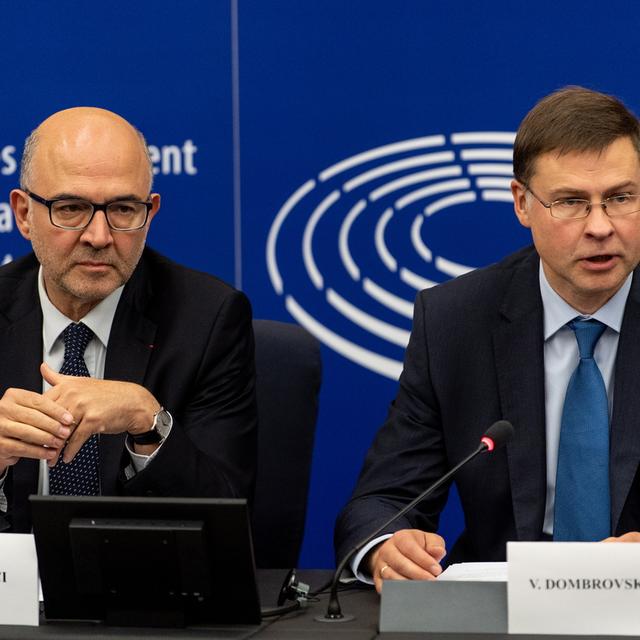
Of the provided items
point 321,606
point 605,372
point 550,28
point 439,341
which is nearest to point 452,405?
point 439,341

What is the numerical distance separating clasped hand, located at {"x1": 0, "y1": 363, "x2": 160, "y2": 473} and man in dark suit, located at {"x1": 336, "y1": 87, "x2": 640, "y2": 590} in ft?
1.73

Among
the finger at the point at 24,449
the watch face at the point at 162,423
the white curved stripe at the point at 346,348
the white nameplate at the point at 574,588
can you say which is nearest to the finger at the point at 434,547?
the white nameplate at the point at 574,588

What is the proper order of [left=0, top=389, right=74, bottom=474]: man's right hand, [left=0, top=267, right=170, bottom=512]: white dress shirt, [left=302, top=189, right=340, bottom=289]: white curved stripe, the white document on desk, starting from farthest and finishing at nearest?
[left=302, top=189, right=340, bottom=289]: white curved stripe < [left=0, top=267, right=170, bottom=512]: white dress shirt < [left=0, top=389, right=74, bottom=474]: man's right hand < the white document on desk

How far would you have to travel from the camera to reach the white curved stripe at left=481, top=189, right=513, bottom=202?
3.61 meters

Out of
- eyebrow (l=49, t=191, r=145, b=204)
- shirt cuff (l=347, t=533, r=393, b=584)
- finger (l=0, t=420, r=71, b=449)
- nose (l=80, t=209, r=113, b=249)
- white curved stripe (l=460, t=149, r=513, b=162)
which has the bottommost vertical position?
shirt cuff (l=347, t=533, r=393, b=584)

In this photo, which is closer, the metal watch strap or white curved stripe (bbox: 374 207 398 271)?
the metal watch strap

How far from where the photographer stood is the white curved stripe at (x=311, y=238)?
12.1 ft

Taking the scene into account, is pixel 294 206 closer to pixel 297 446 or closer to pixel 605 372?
pixel 297 446

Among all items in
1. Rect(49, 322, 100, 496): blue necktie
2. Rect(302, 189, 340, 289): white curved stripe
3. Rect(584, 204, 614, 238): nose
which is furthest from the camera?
Rect(302, 189, 340, 289): white curved stripe

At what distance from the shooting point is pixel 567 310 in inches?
104

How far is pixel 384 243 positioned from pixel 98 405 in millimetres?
1529

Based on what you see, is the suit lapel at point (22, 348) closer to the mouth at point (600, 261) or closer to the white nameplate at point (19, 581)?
the white nameplate at point (19, 581)

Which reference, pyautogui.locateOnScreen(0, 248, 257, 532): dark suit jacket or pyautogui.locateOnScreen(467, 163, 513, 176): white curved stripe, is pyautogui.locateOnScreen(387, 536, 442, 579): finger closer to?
pyautogui.locateOnScreen(0, 248, 257, 532): dark suit jacket

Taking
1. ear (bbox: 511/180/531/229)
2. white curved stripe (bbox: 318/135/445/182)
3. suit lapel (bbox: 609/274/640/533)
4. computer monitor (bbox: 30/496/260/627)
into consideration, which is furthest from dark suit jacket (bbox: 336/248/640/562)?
white curved stripe (bbox: 318/135/445/182)
